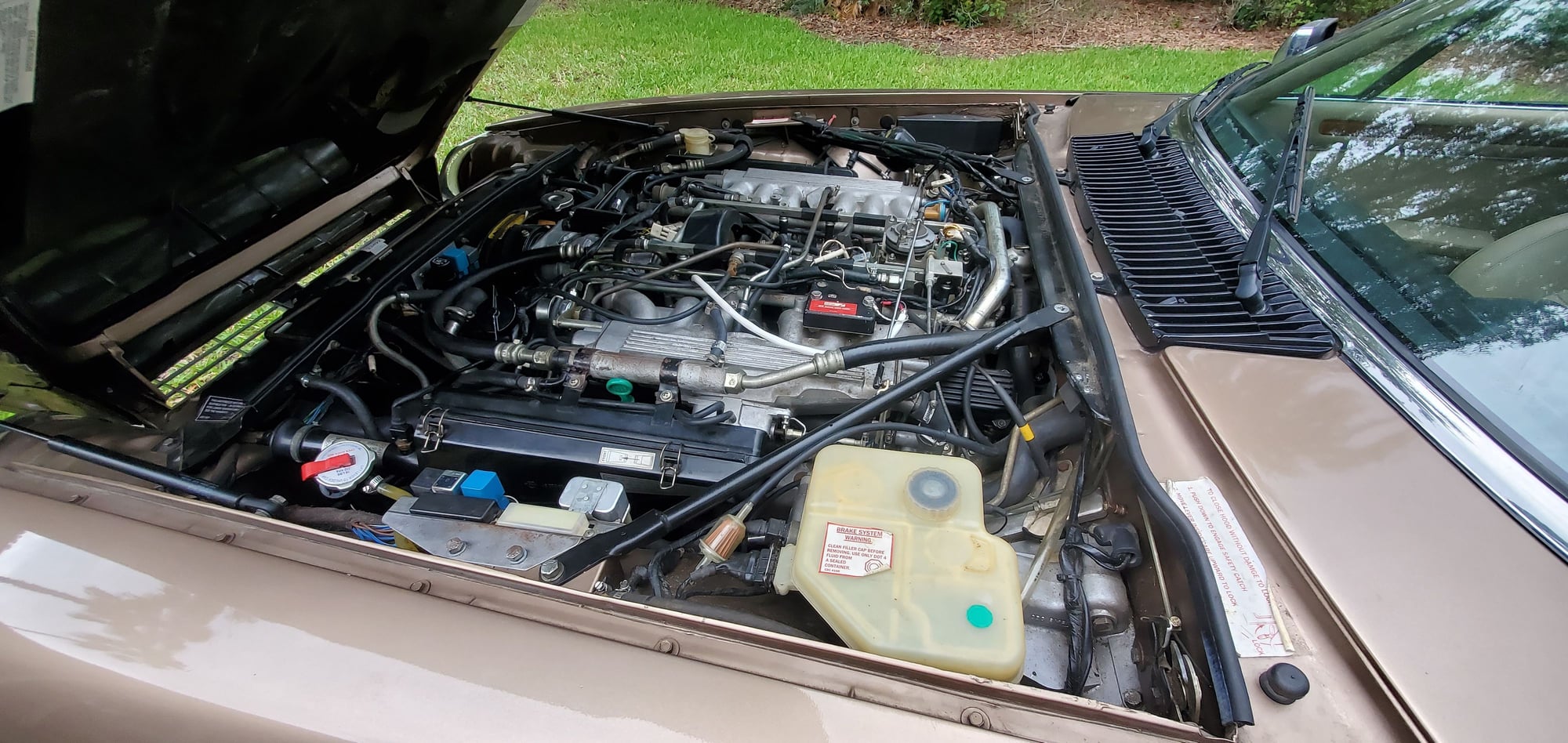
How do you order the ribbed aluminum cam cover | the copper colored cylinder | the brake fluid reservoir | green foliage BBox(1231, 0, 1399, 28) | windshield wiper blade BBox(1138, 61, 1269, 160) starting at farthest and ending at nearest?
green foliage BBox(1231, 0, 1399, 28), the ribbed aluminum cam cover, windshield wiper blade BBox(1138, 61, 1269, 160), the copper colored cylinder, the brake fluid reservoir

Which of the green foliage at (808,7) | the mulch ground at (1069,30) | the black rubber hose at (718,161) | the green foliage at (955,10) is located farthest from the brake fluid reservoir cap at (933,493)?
the green foliage at (808,7)

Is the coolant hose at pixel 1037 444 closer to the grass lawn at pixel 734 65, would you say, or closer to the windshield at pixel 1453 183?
the windshield at pixel 1453 183

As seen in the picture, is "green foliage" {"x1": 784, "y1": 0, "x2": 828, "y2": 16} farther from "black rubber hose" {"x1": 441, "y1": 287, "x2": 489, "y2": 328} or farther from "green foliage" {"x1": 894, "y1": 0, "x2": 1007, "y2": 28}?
"black rubber hose" {"x1": 441, "y1": 287, "x2": 489, "y2": 328}

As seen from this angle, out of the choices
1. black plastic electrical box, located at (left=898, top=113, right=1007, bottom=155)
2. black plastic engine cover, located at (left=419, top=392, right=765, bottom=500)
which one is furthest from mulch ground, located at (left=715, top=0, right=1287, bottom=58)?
black plastic engine cover, located at (left=419, top=392, right=765, bottom=500)

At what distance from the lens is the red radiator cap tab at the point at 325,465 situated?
1.21m

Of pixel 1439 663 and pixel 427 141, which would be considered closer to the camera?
pixel 1439 663

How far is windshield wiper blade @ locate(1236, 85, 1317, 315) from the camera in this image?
46.9 inches

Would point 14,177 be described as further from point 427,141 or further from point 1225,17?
point 1225,17

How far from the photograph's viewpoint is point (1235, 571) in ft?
2.73

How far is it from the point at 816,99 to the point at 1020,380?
5.86 ft

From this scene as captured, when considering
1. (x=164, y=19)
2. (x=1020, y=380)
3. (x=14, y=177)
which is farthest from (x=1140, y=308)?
(x=14, y=177)

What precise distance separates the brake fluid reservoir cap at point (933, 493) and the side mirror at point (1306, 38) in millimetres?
2060

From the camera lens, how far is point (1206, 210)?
4.92 feet

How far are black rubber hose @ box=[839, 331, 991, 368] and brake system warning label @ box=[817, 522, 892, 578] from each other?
0.41 m
